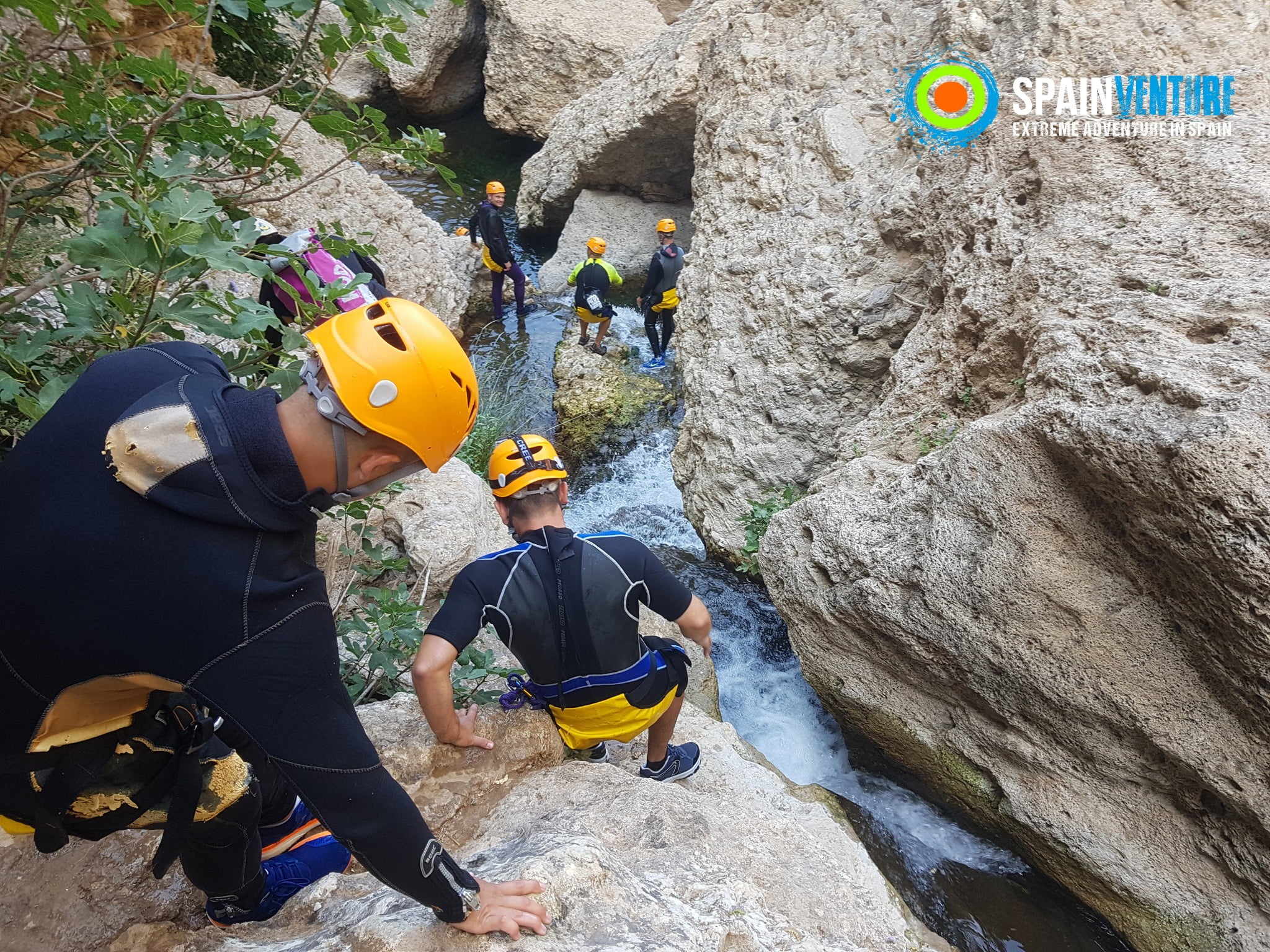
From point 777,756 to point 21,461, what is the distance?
4.18m

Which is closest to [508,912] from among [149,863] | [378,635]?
[149,863]

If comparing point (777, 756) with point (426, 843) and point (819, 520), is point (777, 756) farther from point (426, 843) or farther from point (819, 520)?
point (426, 843)

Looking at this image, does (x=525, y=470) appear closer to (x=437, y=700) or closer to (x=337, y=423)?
(x=437, y=700)

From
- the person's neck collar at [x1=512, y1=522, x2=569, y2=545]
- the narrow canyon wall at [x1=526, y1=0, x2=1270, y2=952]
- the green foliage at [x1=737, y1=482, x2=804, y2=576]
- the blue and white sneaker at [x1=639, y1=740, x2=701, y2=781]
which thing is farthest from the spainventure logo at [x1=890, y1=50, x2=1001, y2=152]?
the blue and white sneaker at [x1=639, y1=740, x2=701, y2=781]

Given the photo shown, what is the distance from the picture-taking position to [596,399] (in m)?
8.07

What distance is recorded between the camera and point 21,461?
4.02 feet

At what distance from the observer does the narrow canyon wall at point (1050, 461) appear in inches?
107

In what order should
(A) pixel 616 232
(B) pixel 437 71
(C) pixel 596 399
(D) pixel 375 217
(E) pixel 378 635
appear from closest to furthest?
(E) pixel 378 635
(D) pixel 375 217
(C) pixel 596 399
(A) pixel 616 232
(B) pixel 437 71

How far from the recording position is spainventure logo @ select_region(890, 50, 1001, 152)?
4.91 m

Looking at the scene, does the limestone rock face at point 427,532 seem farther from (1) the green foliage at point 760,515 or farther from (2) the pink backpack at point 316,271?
(1) the green foliage at point 760,515

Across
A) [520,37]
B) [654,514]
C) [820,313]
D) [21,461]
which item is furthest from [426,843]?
[520,37]

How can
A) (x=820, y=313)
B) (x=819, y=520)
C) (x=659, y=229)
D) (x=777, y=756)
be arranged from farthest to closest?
(x=659, y=229), (x=820, y=313), (x=777, y=756), (x=819, y=520)

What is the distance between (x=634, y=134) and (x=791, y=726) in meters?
8.46

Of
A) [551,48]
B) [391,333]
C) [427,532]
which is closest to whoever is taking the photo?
[391,333]
